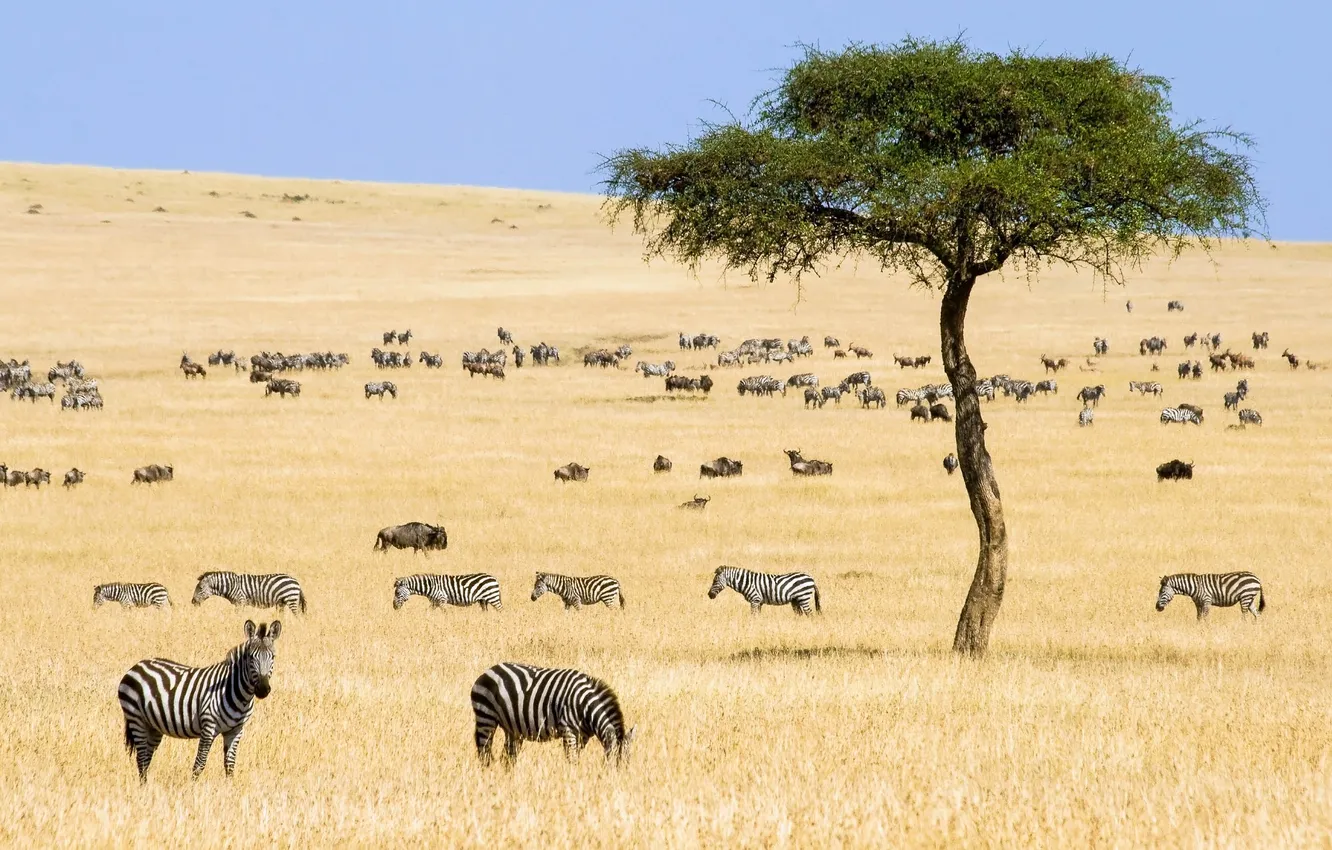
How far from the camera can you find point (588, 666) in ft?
50.2

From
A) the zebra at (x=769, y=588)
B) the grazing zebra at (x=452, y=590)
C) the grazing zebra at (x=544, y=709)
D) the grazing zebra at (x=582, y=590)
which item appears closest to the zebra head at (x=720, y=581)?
the zebra at (x=769, y=588)

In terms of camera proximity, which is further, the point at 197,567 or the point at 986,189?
the point at 197,567

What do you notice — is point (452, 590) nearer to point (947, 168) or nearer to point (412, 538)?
point (412, 538)

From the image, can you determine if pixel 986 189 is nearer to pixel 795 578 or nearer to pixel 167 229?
pixel 795 578

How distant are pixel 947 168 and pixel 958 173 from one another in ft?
0.86

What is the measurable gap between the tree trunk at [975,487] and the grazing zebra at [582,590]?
6.40 meters

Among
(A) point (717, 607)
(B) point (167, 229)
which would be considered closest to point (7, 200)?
(B) point (167, 229)

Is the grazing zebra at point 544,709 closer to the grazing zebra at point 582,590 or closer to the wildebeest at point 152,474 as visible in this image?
the grazing zebra at point 582,590

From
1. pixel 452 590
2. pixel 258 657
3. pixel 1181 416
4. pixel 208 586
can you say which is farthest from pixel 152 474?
pixel 1181 416

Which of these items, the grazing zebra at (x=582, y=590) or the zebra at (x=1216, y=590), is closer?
the zebra at (x=1216, y=590)

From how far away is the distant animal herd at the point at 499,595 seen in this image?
31.8 ft

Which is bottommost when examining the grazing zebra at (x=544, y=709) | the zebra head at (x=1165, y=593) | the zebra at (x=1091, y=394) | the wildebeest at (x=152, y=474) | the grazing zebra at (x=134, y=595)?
the grazing zebra at (x=134, y=595)

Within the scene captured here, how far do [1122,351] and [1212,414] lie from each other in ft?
78.3

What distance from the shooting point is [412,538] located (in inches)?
1077
